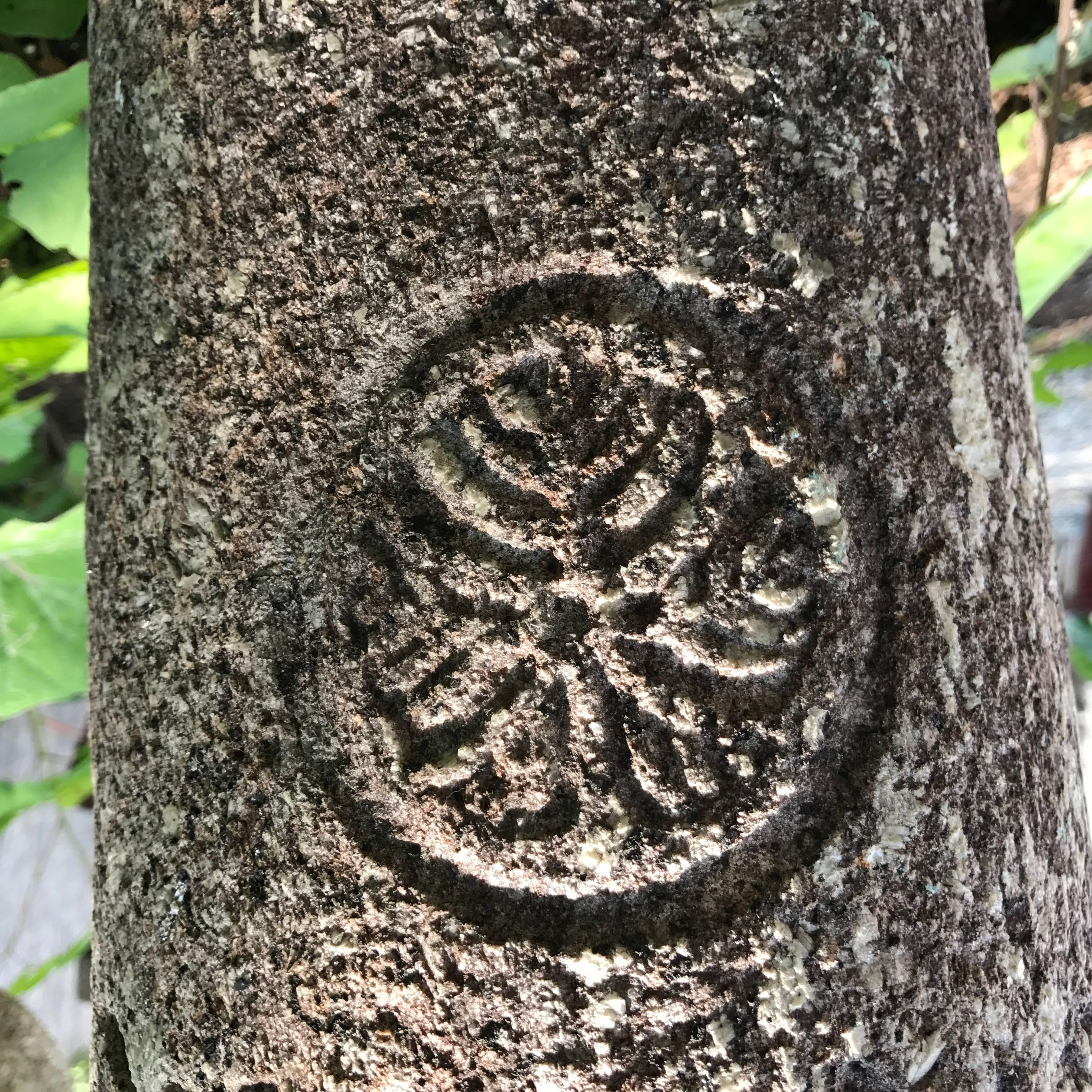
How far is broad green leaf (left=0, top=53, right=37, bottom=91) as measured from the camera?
117cm

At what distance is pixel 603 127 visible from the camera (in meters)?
0.56

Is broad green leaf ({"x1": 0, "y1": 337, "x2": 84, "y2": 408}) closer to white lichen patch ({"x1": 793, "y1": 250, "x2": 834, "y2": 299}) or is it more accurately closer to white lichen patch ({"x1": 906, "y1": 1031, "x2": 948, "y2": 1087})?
white lichen patch ({"x1": 793, "y1": 250, "x2": 834, "y2": 299})

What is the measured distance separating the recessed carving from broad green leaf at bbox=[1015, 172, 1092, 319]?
0.60 meters

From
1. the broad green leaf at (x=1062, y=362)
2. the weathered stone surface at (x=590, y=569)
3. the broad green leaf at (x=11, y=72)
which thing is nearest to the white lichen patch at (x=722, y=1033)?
the weathered stone surface at (x=590, y=569)

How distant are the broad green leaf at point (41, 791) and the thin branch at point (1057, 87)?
1.52 m

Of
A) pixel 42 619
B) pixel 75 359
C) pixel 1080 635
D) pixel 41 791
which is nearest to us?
pixel 42 619

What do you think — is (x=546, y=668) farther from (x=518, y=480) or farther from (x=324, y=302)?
(x=324, y=302)

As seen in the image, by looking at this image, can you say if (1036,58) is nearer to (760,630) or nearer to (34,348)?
(760,630)

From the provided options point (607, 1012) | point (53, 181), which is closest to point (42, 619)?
point (53, 181)

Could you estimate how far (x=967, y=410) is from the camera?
1.98 ft

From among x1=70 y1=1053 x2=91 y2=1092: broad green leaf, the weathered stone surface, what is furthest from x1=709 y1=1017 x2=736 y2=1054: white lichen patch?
x1=70 y1=1053 x2=91 y2=1092: broad green leaf

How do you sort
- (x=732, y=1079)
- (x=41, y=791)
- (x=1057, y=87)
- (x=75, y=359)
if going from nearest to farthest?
(x=732, y=1079) → (x=1057, y=87) → (x=75, y=359) → (x=41, y=791)

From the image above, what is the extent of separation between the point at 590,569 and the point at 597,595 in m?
0.02

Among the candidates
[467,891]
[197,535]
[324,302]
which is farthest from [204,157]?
[467,891]
